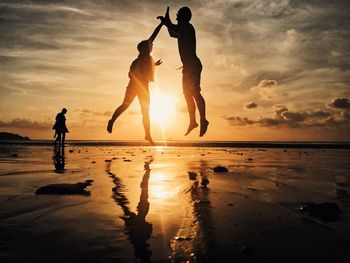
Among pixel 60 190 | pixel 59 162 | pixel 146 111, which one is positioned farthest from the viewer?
pixel 59 162

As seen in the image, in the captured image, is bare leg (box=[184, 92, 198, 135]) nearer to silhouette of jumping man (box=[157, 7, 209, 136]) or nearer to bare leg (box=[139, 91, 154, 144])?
silhouette of jumping man (box=[157, 7, 209, 136])

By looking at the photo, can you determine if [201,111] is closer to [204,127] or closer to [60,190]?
[204,127]

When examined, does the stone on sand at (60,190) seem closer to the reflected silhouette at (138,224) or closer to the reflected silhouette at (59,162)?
the reflected silhouette at (138,224)

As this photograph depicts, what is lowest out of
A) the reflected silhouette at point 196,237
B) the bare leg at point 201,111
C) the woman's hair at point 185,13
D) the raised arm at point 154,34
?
the reflected silhouette at point 196,237

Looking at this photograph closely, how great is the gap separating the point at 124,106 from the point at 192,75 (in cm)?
212

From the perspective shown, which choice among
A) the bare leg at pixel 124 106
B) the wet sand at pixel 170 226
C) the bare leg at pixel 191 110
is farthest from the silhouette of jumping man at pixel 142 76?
the wet sand at pixel 170 226

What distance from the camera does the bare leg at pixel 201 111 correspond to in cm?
583

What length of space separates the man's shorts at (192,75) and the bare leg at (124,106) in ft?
4.64

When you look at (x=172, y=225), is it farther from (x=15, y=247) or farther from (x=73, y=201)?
(x=73, y=201)

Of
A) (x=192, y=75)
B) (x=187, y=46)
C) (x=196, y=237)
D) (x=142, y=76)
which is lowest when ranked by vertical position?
(x=196, y=237)

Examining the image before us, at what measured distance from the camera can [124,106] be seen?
6.96 metres

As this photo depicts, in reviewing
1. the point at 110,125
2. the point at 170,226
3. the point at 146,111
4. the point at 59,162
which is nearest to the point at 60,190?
the point at 170,226

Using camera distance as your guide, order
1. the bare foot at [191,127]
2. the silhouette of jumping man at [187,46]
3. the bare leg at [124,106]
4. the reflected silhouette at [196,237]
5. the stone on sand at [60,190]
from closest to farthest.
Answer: the reflected silhouette at [196,237]
the stone on sand at [60,190]
the silhouette of jumping man at [187,46]
the bare foot at [191,127]
the bare leg at [124,106]

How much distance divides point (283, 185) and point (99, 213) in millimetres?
3711
